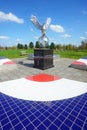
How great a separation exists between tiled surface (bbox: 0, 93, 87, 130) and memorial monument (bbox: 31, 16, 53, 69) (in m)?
7.09

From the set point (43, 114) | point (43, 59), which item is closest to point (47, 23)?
point (43, 59)

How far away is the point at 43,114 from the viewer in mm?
2898

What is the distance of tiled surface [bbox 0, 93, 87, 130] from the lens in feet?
8.11

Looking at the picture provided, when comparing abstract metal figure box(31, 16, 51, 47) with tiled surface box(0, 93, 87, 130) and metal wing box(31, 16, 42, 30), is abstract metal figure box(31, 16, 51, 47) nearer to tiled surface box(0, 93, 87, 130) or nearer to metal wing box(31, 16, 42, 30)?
metal wing box(31, 16, 42, 30)

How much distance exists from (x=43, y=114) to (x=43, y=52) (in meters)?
8.11

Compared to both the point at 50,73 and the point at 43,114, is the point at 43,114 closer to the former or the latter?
the point at 43,114

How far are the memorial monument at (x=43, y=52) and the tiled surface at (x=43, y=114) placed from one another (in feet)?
23.3

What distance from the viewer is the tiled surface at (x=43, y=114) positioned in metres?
2.47

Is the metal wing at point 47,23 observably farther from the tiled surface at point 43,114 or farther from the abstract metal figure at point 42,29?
the tiled surface at point 43,114

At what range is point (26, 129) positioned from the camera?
2.37 meters

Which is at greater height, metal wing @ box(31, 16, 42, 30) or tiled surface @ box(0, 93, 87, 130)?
metal wing @ box(31, 16, 42, 30)

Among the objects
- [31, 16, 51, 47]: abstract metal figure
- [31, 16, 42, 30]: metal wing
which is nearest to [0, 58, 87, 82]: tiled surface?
[31, 16, 51, 47]: abstract metal figure

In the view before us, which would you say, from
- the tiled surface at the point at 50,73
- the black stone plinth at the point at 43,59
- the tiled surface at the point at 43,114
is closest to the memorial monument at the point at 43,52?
the black stone plinth at the point at 43,59

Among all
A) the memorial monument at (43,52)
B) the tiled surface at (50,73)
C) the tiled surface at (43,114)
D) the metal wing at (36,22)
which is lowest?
the tiled surface at (50,73)
